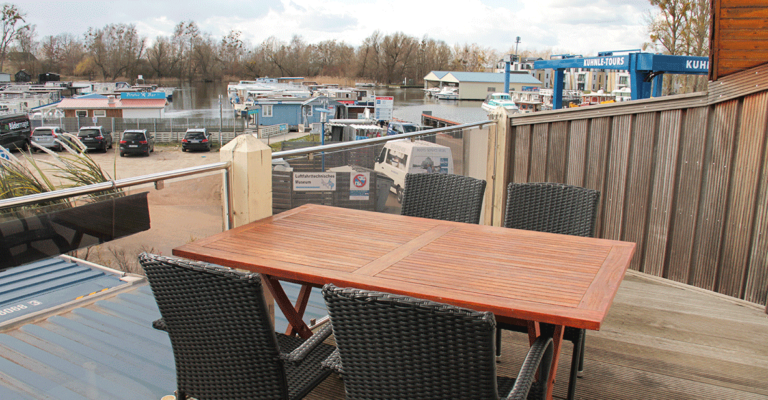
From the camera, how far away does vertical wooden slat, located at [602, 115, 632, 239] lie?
3936 mm

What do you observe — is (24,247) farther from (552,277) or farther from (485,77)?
(485,77)

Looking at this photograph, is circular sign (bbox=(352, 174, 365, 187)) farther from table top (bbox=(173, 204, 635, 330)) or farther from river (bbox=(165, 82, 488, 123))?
river (bbox=(165, 82, 488, 123))

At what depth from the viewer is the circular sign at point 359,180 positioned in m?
3.26

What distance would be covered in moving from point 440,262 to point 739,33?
100 inches

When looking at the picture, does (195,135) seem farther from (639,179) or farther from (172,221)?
(172,221)

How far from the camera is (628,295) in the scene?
11.4ft

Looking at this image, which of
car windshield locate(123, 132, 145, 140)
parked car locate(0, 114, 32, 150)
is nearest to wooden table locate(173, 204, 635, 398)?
car windshield locate(123, 132, 145, 140)

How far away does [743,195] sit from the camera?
3.32 m

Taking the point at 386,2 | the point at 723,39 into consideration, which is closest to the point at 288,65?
the point at 386,2

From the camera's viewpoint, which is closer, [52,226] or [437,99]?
[52,226]

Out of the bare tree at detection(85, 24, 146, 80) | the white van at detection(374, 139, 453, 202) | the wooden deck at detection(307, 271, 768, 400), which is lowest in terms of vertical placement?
the wooden deck at detection(307, 271, 768, 400)

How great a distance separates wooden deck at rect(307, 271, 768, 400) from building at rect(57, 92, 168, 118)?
1741 inches

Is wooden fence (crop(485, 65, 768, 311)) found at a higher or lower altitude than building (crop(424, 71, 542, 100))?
lower

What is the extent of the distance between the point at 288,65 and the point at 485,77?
146 ft
